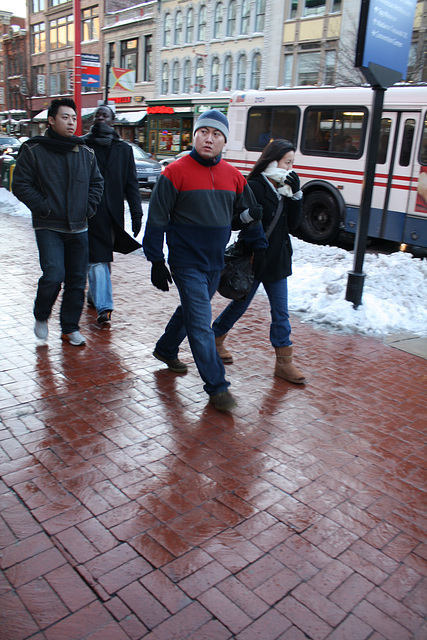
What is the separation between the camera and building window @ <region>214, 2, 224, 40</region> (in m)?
32.4

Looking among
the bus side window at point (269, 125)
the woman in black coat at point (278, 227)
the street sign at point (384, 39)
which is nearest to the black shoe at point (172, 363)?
the woman in black coat at point (278, 227)

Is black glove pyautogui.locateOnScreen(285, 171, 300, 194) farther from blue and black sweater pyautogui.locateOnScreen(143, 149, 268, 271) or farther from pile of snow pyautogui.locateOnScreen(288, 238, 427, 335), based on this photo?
pile of snow pyautogui.locateOnScreen(288, 238, 427, 335)

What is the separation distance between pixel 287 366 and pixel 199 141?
188 centimetres

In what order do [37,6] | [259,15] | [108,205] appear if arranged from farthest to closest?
[37,6] < [259,15] < [108,205]

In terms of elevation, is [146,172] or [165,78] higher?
[165,78]

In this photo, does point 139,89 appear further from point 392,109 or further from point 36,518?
point 36,518

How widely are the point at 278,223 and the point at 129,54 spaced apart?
135 ft

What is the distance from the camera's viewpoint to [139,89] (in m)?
38.9

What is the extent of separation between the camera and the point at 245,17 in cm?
3086

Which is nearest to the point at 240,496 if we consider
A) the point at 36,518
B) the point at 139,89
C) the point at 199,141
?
the point at 36,518

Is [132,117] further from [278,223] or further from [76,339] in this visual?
[278,223]

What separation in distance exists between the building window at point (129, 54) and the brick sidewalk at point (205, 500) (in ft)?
131

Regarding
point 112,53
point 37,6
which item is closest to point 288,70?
point 112,53

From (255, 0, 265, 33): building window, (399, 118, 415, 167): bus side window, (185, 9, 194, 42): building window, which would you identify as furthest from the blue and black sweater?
(185, 9, 194, 42): building window
